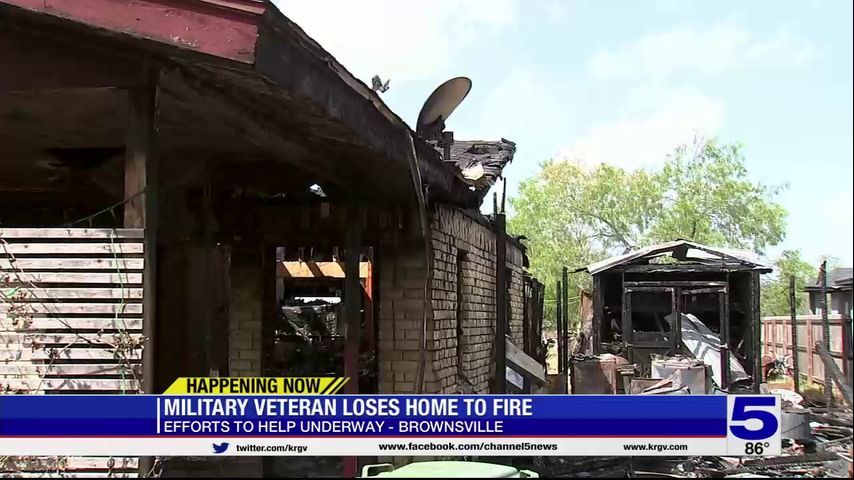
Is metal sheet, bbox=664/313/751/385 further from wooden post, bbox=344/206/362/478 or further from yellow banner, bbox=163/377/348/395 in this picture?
yellow banner, bbox=163/377/348/395

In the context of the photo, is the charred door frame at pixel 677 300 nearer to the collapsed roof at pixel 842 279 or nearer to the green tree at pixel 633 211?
the collapsed roof at pixel 842 279

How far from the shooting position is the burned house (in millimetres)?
3426

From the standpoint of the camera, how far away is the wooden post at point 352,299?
562 centimetres

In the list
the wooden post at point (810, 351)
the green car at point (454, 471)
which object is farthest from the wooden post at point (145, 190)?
the wooden post at point (810, 351)

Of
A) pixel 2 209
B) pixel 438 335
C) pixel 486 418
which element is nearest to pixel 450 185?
pixel 438 335

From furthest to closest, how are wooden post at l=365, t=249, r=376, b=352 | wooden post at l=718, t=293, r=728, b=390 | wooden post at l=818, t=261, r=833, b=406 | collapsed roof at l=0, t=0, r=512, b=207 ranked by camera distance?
wooden post at l=718, t=293, r=728, b=390 → wooden post at l=365, t=249, r=376, b=352 → wooden post at l=818, t=261, r=833, b=406 → collapsed roof at l=0, t=0, r=512, b=207

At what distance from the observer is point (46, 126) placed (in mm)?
4375

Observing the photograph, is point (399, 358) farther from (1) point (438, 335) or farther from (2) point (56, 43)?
(2) point (56, 43)

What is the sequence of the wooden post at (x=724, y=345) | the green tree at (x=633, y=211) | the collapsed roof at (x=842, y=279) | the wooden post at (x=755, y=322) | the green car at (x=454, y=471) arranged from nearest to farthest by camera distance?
1. the green car at (x=454, y=471)
2. the collapsed roof at (x=842, y=279)
3. the wooden post at (x=724, y=345)
4. the wooden post at (x=755, y=322)
5. the green tree at (x=633, y=211)

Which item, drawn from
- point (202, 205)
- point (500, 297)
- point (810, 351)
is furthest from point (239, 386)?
point (810, 351)

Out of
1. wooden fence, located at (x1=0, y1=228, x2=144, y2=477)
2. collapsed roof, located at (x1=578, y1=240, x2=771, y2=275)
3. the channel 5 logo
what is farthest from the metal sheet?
wooden fence, located at (x1=0, y1=228, x2=144, y2=477)

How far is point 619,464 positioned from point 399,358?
2.76 m

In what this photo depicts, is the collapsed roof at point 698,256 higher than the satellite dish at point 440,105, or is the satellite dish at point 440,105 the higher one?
the satellite dish at point 440,105

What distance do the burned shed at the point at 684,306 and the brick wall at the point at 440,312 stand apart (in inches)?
A: 177
